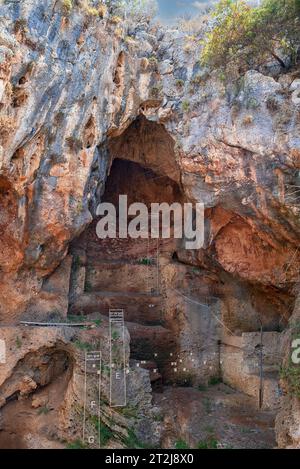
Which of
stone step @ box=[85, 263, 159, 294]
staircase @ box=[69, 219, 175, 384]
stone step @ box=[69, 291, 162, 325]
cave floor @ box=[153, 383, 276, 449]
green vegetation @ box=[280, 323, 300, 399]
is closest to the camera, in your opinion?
green vegetation @ box=[280, 323, 300, 399]

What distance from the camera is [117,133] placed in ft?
58.6

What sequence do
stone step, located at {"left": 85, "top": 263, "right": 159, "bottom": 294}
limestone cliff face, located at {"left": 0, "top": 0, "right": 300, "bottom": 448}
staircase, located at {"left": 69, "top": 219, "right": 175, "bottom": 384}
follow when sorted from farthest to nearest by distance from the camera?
stone step, located at {"left": 85, "top": 263, "right": 159, "bottom": 294}, staircase, located at {"left": 69, "top": 219, "right": 175, "bottom": 384}, limestone cliff face, located at {"left": 0, "top": 0, "right": 300, "bottom": 448}

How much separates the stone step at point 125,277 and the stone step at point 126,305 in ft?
2.01

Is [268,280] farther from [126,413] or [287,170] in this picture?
[126,413]

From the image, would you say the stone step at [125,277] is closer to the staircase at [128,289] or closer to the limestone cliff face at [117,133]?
the staircase at [128,289]

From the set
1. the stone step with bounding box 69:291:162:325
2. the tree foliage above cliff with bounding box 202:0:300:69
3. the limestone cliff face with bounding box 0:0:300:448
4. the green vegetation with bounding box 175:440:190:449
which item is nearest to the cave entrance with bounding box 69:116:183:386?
the stone step with bounding box 69:291:162:325

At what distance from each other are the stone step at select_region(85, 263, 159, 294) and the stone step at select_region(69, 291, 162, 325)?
2.01ft

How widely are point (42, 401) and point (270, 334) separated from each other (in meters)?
9.12

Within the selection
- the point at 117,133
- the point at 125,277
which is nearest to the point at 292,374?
the point at 125,277

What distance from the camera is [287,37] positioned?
1581cm

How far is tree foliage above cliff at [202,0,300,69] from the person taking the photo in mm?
15516

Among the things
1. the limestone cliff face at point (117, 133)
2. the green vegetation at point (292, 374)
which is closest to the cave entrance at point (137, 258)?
the limestone cliff face at point (117, 133)

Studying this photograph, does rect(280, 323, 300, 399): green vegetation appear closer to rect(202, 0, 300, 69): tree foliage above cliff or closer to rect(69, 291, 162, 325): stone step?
rect(69, 291, 162, 325): stone step

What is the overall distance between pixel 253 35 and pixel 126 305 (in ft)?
40.7
